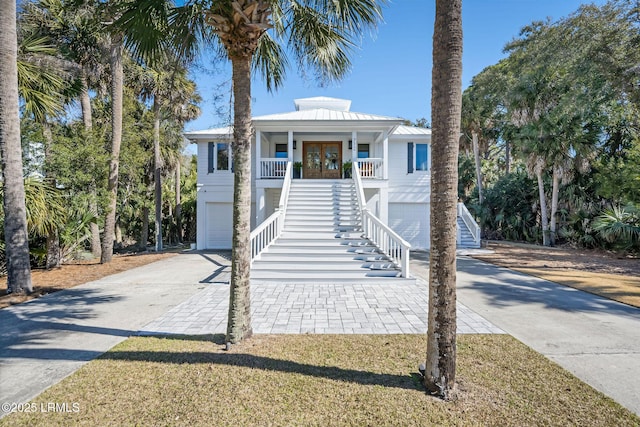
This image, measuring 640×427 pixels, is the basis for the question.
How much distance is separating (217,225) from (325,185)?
233 inches

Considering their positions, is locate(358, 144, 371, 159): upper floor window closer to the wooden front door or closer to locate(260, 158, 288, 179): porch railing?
the wooden front door

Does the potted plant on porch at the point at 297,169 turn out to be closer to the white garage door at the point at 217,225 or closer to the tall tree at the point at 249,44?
the white garage door at the point at 217,225

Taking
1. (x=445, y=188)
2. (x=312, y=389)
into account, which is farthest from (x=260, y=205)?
(x=445, y=188)

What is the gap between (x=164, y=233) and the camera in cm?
2102

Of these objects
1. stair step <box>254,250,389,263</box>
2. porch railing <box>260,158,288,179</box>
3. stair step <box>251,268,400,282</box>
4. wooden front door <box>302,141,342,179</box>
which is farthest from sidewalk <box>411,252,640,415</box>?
wooden front door <box>302,141,342,179</box>

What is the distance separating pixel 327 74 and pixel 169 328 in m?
5.17

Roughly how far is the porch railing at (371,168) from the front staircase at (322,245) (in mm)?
1135

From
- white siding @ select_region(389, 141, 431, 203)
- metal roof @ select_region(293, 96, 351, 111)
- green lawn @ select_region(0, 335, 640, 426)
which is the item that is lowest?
green lawn @ select_region(0, 335, 640, 426)

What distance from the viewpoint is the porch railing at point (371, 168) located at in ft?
44.0

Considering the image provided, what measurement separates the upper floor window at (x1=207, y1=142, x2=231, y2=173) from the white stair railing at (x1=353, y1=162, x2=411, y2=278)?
7.28 metres

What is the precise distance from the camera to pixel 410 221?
15.2m

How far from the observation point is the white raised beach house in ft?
32.8

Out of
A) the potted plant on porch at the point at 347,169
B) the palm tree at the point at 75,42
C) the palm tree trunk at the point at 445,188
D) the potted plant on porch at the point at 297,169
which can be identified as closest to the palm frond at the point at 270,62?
the palm tree trunk at the point at 445,188

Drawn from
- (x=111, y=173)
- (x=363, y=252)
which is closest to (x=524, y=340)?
(x=363, y=252)
